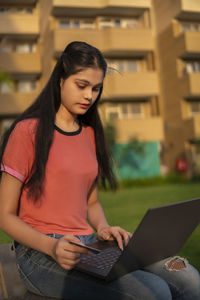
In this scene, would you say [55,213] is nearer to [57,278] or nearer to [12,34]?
[57,278]

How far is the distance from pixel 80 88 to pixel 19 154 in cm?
36

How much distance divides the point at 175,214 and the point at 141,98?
1974 centimetres

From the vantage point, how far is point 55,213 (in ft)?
5.31

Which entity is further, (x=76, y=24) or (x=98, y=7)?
(x=76, y=24)

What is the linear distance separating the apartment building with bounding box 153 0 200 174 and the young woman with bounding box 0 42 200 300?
708 inches

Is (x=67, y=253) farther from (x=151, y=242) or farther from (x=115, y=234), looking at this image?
(x=115, y=234)

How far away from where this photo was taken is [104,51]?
61.6ft

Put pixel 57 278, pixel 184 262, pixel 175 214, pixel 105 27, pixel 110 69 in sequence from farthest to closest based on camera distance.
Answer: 1. pixel 105 27
2. pixel 110 69
3. pixel 184 262
4. pixel 57 278
5. pixel 175 214

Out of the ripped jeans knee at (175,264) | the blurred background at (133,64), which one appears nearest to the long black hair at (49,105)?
the ripped jeans knee at (175,264)

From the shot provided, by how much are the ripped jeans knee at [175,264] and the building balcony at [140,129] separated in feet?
56.8

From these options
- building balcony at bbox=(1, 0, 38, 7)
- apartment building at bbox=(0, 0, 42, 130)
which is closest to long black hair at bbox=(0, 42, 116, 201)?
apartment building at bbox=(0, 0, 42, 130)

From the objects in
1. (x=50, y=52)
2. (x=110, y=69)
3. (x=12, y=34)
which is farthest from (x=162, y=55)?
(x=110, y=69)

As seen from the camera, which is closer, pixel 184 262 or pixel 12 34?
pixel 184 262

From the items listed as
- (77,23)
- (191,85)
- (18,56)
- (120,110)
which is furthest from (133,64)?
(18,56)
